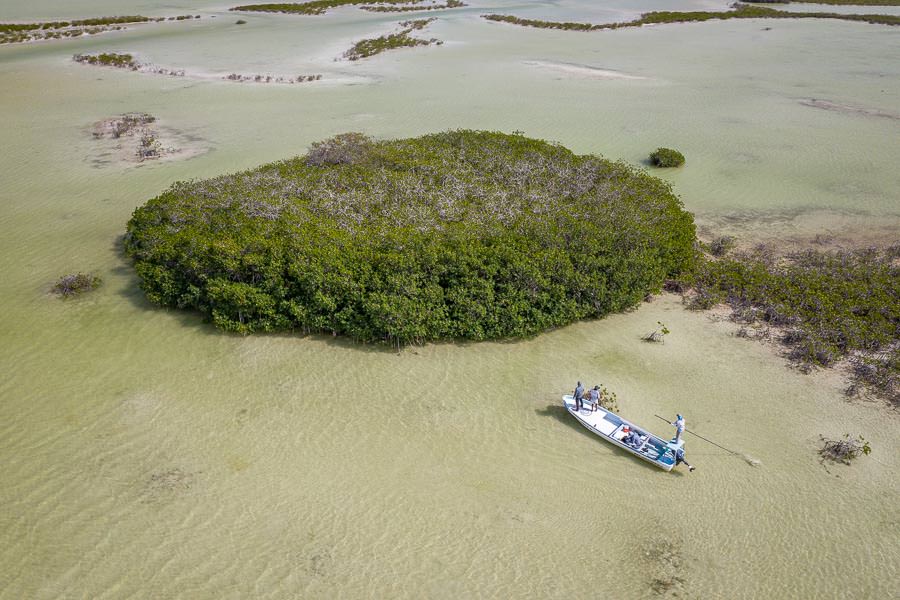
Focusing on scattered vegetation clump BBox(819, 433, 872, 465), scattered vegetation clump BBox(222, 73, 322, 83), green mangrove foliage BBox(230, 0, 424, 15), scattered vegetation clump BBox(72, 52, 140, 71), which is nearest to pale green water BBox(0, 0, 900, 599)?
scattered vegetation clump BBox(819, 433, 872, 465)

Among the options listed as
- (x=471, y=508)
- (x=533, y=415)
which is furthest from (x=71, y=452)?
(x=533, y=415)

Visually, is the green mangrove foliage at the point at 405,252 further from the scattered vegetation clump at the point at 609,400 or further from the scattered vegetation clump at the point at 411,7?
the scattered vegetation clump at the point at 411,7

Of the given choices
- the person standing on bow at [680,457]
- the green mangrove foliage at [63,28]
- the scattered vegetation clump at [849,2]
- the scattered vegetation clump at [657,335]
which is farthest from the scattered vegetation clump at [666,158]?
the scattered vegetation clump at [849,2]

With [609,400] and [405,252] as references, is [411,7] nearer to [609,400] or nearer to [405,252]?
[405,252]

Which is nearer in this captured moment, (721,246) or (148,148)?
(721,246)

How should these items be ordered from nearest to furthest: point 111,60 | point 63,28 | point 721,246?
point 721,246 < point 111,60 < point 63,28

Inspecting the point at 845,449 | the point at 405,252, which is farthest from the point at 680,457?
the point at 405,252
